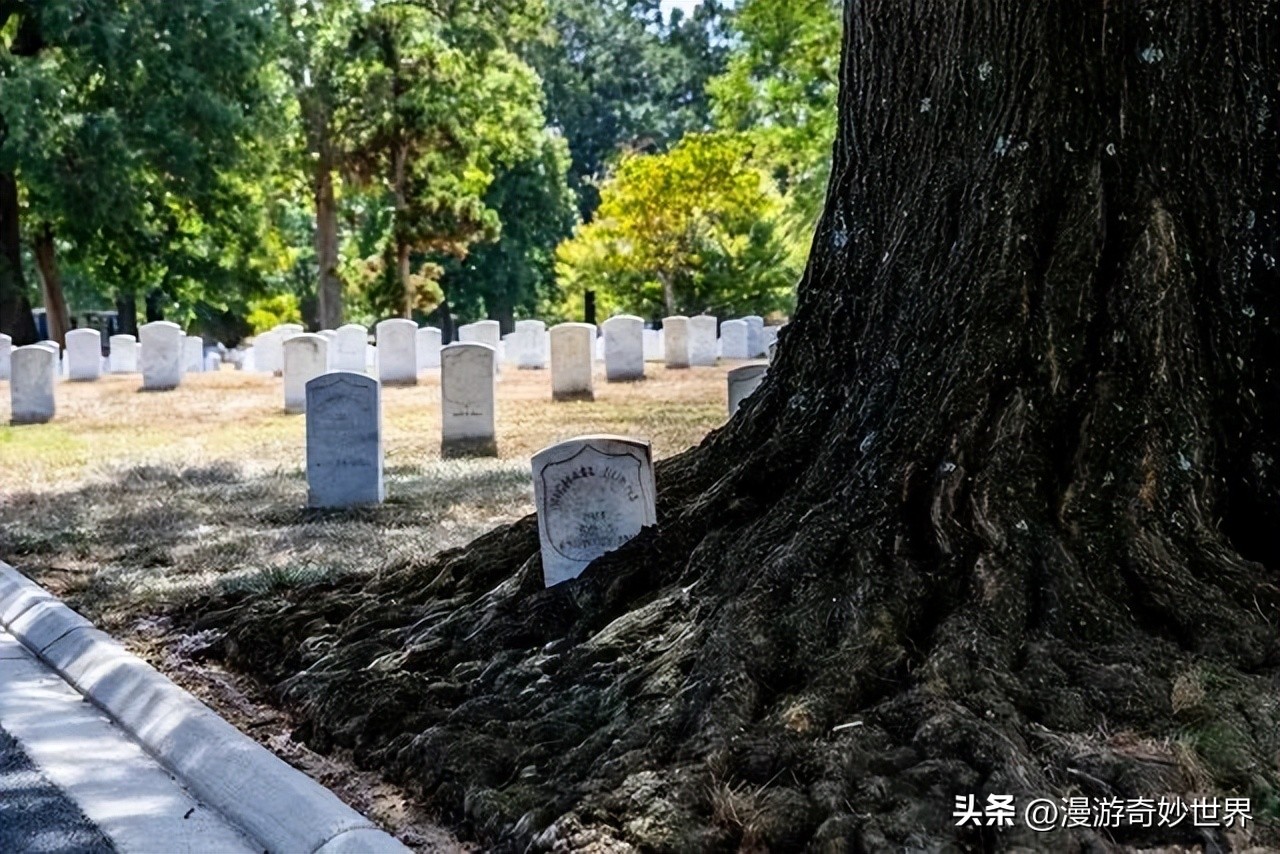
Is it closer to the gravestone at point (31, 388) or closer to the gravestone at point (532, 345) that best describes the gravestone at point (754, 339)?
the gravestone at point (532, 345)

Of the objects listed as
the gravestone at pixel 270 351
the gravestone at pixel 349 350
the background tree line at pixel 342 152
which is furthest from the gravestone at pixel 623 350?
the background tree line at pixel 342 152

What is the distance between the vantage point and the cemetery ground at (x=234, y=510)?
6910 mm

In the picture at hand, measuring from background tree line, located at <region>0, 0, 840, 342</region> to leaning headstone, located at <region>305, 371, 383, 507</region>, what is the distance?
23.2 meters

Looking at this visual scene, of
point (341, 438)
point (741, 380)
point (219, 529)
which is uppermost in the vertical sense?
point (741, 380)

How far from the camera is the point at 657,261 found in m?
41.8

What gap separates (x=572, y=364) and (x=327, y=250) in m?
24.8

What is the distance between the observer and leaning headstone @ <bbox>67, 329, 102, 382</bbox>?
2858 cm

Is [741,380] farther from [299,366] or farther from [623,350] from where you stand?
[623,350]

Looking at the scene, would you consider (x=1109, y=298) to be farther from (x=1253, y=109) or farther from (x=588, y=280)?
(x=588, y=280)

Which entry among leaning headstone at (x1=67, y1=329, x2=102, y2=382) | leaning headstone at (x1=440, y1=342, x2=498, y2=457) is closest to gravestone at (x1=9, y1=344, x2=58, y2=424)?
leaning headstone at (x1=440, y1=342, x2=498, y2=457)

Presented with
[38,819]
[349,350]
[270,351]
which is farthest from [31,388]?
[38,819]

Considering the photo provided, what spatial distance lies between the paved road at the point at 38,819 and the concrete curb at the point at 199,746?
40 centimetres

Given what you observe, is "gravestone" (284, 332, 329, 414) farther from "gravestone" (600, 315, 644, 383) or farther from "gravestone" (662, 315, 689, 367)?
"gravestone" (662, 315, 689, 367)

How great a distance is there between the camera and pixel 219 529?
10281 millimetres
